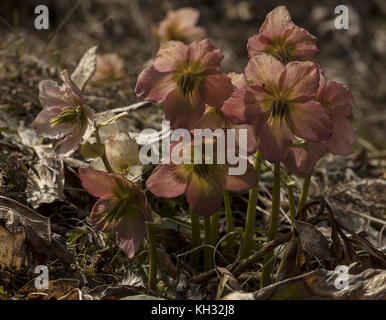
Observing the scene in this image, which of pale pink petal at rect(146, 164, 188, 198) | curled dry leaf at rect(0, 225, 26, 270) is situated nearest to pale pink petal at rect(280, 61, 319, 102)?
pale pink petal at rect(146, 164, 188, 198)

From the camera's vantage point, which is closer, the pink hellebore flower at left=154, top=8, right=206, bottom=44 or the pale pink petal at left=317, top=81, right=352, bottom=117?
the pale pink petal at left=317, top=81, right=352, bottom=117

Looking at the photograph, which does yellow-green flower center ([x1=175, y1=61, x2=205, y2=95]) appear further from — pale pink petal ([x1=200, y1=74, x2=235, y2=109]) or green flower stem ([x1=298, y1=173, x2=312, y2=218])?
green flower stem ([x1=298, y1=173, x2=312, y2=218])

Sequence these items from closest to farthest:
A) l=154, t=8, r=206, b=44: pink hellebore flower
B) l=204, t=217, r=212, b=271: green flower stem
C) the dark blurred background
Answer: l=204, t=217, r=212, b=271: green flower stem
l=154, t=8, r=206, b=44: pink hellebore flower
the dark blurred background

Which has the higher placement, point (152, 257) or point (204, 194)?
point (204, 194)

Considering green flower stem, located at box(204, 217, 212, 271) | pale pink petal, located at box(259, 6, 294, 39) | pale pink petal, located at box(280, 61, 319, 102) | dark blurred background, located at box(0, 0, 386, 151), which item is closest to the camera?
pale pink petal, located at box(280, 61, 319, 102)

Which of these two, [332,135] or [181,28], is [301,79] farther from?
[181,28]

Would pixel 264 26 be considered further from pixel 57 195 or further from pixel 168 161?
pixel 57 195

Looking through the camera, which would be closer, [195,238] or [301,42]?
[301,42]

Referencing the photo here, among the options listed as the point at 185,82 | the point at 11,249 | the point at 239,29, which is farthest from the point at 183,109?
the point at 239,29
